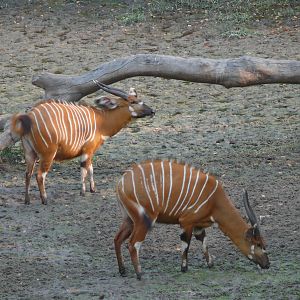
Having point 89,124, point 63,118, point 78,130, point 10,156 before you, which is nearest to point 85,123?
point 89,124

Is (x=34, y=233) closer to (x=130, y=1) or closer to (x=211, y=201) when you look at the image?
(x=211, y=201)

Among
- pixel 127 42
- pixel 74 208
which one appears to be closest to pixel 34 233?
pixel 74 208

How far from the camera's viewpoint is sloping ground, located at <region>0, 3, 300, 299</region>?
7.34 metres

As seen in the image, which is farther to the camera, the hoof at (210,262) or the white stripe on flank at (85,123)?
the white stripe on flank at (85,123)

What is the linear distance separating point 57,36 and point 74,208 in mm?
6184

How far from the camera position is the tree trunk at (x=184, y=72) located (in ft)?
31.9

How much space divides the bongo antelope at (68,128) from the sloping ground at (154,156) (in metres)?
0.32

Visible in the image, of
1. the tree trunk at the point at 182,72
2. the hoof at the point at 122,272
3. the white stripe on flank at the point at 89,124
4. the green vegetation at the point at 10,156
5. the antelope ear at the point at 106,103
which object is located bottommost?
the green vegetation at the point at 10,156

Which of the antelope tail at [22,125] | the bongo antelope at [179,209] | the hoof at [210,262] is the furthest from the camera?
the antelope tail at [22,125]

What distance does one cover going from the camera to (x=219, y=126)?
1168 cm

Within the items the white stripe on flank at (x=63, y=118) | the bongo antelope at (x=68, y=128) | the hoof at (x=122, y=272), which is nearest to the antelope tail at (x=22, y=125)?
the bongo antelope at (x=68, y=128)

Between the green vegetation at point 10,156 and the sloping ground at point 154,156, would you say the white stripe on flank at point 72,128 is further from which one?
the green vegetation at point 10,156

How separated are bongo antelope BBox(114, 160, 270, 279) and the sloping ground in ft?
0.70

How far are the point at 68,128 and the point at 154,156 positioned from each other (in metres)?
1.53
